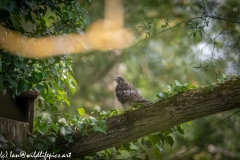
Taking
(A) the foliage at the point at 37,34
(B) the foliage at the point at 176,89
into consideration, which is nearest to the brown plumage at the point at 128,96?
(B) the foliage at the point at 176,89

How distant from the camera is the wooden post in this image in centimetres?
337

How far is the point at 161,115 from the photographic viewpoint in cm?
323

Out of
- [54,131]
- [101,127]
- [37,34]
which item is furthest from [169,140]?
[37,34]

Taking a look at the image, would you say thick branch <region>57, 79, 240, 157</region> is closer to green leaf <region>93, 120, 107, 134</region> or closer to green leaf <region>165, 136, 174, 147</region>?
green leaf <region>93, 120, 107, 134</region>

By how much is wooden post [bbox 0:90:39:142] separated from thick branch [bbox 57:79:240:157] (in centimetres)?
36

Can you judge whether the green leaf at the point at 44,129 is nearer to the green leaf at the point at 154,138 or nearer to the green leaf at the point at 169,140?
the green leaf at the point at 154,138

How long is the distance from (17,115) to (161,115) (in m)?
1.37

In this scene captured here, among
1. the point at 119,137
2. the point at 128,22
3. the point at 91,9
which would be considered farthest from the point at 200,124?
the point at 119,137

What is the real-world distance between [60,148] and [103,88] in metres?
5.84

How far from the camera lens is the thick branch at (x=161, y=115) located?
3.06 m

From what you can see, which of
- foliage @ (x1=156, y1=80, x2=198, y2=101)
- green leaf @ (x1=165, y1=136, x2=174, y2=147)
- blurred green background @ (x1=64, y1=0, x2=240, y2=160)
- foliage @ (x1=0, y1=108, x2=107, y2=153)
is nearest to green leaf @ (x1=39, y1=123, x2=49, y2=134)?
foliage @ (x1=0, y1=108, x2=107, y2=153)

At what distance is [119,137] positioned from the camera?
3357 millimetres

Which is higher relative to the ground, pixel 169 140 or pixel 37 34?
pixel 37 34

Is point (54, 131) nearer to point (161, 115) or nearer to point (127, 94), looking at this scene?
point (161, 115)
